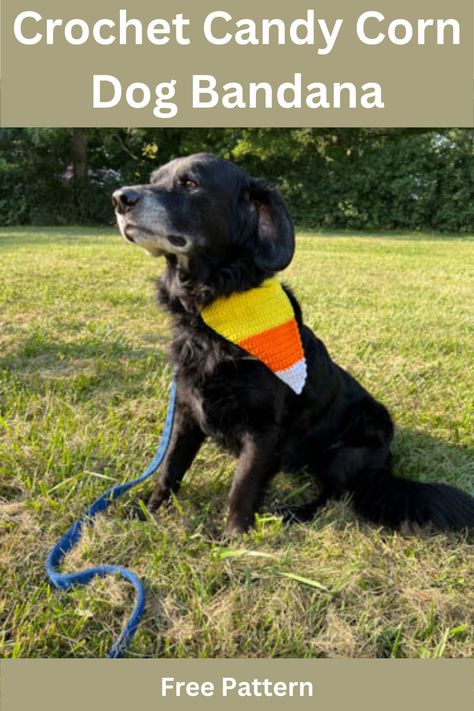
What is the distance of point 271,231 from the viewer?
6.33 ft

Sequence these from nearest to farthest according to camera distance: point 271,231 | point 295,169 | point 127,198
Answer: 1. point 127,198
2. point 271,231
3. point 295,169

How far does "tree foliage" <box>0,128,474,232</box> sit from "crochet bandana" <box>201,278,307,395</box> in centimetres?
1465

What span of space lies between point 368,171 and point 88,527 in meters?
15.9

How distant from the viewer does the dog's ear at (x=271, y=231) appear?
190 centimetres

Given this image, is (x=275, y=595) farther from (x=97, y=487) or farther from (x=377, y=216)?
(x=377, y=216)

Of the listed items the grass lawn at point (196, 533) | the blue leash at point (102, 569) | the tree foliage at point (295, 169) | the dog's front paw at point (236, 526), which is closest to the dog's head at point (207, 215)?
the grass lawn at point (196, 533)

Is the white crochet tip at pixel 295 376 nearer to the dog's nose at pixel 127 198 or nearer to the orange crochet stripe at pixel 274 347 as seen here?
the orange crochet stripe at pixel 274 347

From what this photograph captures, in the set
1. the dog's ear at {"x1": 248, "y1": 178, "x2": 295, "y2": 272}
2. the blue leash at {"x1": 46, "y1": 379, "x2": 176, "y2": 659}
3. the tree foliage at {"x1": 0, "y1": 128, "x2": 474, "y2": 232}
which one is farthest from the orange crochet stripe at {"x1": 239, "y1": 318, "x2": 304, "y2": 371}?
the tree foliage at {"x1": 0, "y1": 128, "x2": 474, "y2": 232}

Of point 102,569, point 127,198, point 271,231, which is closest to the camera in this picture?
point 102,569

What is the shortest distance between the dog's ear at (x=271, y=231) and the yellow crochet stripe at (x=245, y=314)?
0.15 metres

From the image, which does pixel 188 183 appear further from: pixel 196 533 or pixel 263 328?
pixel 196 533

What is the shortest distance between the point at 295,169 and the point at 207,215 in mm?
15959

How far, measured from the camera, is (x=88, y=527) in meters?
1.85

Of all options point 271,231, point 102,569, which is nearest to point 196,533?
point 102,569
